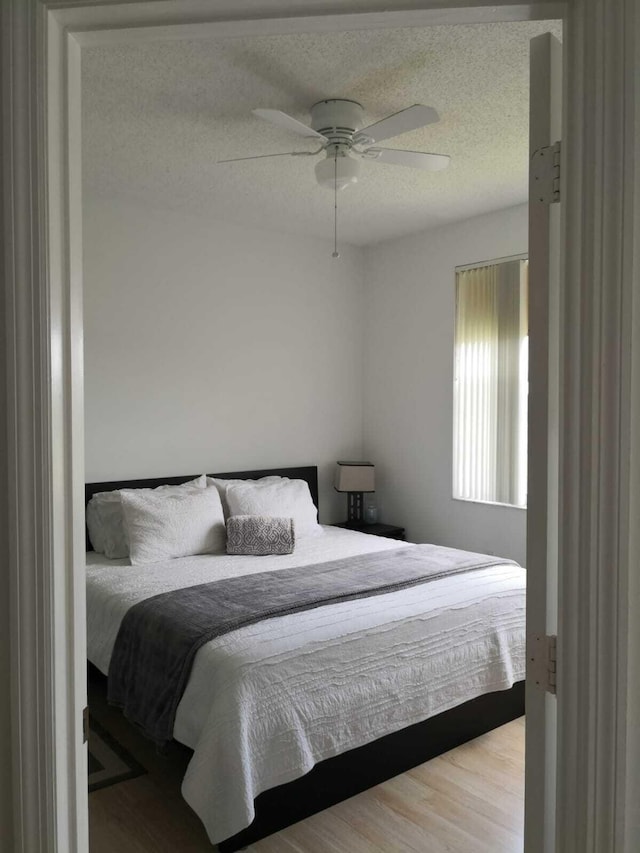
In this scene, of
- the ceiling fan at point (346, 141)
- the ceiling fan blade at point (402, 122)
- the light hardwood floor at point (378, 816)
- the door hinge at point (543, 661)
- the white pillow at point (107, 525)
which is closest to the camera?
the door hinge at point (543, 661)

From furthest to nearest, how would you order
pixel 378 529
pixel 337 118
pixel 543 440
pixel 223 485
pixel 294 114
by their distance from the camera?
pixel 378 529, pixel 223 485, pixel 294 114, pixel 337 118, pixel 543 440

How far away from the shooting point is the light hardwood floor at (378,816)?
90.0 inches

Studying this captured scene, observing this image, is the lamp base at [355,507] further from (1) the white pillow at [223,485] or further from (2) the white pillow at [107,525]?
(2) the white pillow at [107,525]

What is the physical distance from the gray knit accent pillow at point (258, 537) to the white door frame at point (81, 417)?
271 centimetres

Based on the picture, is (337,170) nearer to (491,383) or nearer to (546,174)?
(546,174)

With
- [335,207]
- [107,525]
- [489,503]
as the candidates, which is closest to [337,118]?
[335,207]

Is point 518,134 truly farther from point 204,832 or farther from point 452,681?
point 204,832

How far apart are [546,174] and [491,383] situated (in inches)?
139

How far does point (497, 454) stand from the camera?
448cm

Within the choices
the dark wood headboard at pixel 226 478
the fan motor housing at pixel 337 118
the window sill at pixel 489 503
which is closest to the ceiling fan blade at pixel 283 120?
the fan motor housing at pixel 337 118

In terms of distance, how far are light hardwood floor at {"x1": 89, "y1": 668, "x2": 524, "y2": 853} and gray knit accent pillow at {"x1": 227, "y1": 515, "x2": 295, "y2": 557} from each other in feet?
4.16

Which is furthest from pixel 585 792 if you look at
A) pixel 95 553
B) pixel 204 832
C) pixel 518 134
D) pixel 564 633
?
pixel 95 553

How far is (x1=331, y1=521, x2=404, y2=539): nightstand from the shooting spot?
4906mm

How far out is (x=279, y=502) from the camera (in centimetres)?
436
